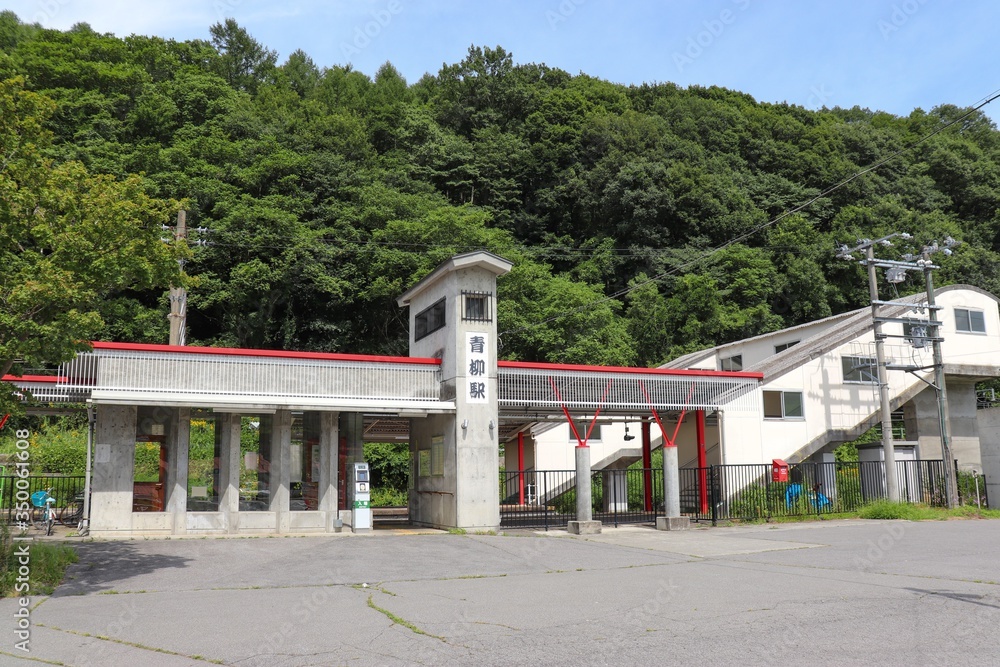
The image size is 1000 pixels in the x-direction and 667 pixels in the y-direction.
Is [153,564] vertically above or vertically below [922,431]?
below

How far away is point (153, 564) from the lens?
513 inches

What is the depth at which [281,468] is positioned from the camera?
18.9m

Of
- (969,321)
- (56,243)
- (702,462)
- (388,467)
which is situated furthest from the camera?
(388,467)

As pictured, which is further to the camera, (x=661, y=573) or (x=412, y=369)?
(x=412, y=369)

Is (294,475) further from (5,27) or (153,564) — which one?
(5,27)

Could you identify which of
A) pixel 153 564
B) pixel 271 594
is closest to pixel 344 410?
pixel 153 564

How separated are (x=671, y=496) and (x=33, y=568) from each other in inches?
566

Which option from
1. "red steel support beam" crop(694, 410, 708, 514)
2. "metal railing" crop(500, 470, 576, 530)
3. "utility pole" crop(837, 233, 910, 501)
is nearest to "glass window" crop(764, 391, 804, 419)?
"utility pole" crop(837, 233, 910, 501)

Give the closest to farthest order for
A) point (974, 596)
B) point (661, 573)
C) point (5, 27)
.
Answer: point (974, 596), point (661, 573), point (5, 27)

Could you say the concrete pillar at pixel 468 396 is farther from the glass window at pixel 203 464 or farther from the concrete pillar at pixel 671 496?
the glass window at pixel 203 464

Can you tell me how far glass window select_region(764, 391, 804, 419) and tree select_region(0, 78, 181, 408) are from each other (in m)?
19.1

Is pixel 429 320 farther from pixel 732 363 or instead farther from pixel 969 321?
pixel 969 321

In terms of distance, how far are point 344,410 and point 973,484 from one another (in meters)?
20.0

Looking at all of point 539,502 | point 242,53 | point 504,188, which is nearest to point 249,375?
point 539,502
